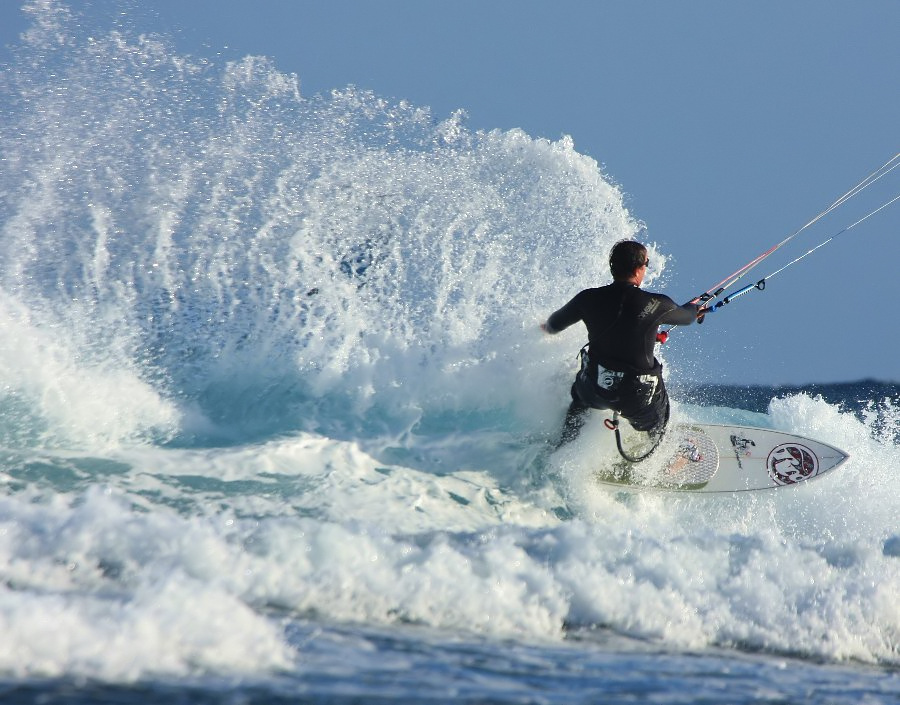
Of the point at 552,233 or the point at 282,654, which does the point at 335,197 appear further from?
the point at 282,654

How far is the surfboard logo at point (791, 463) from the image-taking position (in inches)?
230

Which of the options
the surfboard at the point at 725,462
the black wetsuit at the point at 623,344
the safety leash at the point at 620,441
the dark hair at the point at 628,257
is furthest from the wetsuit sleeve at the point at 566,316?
the surfboard at the point at 725,462

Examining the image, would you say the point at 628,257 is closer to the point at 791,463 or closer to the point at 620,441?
the point at 620,441

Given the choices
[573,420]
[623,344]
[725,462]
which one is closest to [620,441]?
[573,420]

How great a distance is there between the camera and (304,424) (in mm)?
5238

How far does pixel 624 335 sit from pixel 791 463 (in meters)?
2.34

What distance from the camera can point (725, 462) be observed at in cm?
576

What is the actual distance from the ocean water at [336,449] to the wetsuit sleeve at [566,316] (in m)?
0.64

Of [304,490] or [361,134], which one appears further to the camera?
[361,134]

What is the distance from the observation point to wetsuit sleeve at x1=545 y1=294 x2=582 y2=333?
4703 millimetres

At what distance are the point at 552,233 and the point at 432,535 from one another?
135 inches

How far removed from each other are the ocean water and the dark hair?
1172 mm

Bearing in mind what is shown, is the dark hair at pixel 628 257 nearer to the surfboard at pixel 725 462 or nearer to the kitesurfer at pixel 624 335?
the kitesurfer at pixel 624 335

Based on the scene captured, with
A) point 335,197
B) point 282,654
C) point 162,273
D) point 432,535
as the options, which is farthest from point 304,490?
point 335,197
